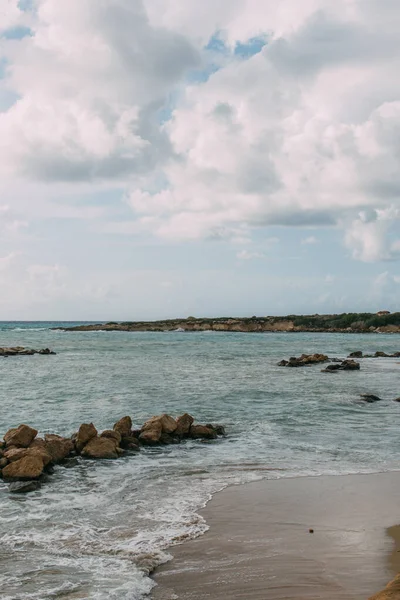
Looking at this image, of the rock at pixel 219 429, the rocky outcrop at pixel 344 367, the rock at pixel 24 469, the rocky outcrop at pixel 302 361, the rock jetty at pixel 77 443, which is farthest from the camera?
the rocky outcrop at pixel 302 361

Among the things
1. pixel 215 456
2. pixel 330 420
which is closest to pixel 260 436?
pixel 215 456

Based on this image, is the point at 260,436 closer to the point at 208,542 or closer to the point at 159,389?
the point at 208,542

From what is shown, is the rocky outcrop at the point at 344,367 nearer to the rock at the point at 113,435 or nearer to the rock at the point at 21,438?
the rock at the point at 113,435

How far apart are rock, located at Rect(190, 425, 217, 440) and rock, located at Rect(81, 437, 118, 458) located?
323 centimetres

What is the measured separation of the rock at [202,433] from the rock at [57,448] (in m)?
4.33

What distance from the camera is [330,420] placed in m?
20.3

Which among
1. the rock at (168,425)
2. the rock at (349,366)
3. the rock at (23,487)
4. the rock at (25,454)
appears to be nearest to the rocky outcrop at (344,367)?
the rock at (349,366)

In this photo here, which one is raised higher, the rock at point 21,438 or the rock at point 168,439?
the rock at point 21,438

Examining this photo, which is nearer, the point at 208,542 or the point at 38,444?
the point at 208,542

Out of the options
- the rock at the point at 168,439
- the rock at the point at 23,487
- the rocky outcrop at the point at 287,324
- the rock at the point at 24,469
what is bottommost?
the rock at the point at 168,439

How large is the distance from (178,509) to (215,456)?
Result: 461 cm

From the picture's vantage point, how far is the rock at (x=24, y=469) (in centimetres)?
1220

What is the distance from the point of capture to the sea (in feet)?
25.8

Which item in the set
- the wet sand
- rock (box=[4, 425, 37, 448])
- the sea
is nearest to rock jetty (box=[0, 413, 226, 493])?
rock (box=[4, 425, 37, 448])
